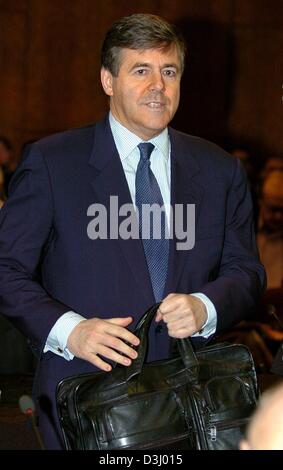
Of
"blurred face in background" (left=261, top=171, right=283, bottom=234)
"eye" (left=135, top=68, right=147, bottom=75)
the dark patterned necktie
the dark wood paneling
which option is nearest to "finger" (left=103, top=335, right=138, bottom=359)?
the dark patterned necktie

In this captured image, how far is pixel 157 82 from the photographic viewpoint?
8.68ft

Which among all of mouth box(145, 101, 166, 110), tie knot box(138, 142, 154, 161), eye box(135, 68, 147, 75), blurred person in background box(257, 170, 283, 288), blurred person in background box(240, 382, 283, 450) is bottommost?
blurred person in background box(257, 170, 283, 288)

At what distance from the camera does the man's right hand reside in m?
2.25

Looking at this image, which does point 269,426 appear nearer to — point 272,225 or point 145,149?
point 145,149

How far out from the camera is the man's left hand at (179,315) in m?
2.32

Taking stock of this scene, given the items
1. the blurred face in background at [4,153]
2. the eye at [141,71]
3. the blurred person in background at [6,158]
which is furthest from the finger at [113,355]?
the blurred face in background at [4,153]

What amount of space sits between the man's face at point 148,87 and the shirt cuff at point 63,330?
566mm

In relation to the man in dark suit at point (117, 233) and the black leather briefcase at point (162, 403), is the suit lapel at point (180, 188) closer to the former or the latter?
the man in dark suit at point (117, 233)

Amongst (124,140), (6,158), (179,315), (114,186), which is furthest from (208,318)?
(6,158)

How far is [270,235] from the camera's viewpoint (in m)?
7.02

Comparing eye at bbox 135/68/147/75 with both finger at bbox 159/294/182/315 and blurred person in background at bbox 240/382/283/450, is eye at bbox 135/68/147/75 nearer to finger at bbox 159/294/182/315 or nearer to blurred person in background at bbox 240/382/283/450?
finger at bbox 159/294/182/315

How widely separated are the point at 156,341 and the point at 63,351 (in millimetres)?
279

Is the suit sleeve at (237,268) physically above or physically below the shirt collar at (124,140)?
below
